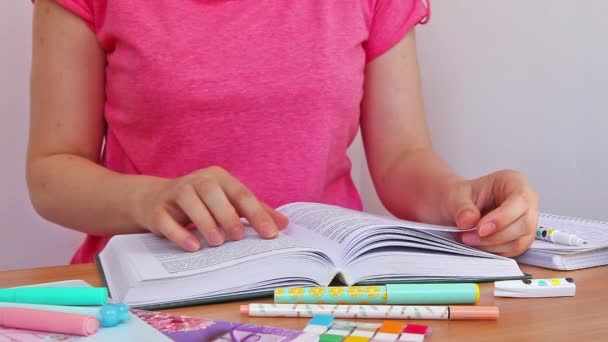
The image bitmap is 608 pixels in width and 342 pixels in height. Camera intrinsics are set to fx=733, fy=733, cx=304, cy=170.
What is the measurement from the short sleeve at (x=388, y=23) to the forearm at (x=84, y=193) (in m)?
0.44

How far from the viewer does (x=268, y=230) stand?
0.65m

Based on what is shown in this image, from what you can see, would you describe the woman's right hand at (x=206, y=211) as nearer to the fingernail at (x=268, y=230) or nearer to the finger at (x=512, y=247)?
the fingernail at (x=268, y=230)

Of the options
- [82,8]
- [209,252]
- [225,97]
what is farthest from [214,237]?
[82,8]

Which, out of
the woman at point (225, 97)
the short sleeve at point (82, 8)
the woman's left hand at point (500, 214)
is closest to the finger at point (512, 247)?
the woman's left hand at point (500, 214)

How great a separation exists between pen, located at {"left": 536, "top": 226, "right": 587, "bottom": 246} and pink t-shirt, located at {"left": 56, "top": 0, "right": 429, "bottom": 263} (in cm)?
37

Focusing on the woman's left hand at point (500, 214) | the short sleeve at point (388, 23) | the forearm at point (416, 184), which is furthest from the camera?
the short sleeve at point (388, 23)

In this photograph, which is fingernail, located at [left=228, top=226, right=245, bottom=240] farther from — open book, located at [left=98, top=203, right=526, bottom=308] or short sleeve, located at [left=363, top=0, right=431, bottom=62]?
short sleeve, located at [left=363, top=0, right=431, bottom=62]

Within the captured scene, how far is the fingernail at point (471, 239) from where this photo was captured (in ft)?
2.29

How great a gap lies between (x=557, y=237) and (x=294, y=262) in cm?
29

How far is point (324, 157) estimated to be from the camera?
105 centimetres

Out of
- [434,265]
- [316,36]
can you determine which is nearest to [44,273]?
[434,265]

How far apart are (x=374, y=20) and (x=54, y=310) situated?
2.32ft

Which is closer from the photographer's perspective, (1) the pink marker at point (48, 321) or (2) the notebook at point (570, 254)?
(1) the pink marker at point (48, 321)

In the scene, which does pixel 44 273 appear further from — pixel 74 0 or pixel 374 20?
pixel 374 20
